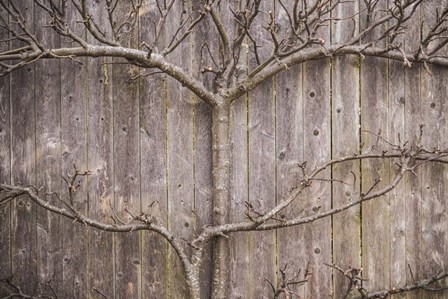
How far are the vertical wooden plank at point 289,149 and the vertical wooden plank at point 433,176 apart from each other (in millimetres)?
695

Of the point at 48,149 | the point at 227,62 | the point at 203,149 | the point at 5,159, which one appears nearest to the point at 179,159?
the point at 203,149

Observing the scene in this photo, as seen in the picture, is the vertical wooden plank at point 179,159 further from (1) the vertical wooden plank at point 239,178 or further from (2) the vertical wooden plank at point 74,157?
(2) the vertical wooden plank at point 74,157

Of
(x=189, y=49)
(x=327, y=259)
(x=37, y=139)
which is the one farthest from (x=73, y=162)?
(x=327, y=259)

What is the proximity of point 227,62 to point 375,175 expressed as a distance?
3.36 ft

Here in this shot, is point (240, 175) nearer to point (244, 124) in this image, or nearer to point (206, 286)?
point (244, 124)

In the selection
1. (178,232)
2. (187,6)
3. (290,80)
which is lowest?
(178,232)

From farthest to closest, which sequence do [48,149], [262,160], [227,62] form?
[48,149] < [262,160] < [227,62]

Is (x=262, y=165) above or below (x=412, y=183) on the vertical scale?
above

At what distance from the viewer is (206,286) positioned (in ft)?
8.16

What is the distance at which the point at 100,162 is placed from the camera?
8.39 ft

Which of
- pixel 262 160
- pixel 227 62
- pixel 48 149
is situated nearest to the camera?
pixel 227 62

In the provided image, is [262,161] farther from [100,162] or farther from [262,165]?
[100,162]

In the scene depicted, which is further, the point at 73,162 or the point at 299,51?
the point at 73,162

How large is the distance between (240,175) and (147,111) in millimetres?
630
